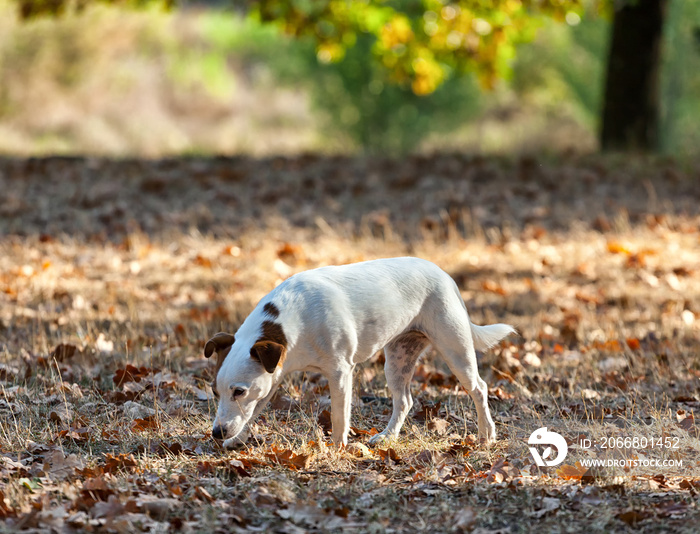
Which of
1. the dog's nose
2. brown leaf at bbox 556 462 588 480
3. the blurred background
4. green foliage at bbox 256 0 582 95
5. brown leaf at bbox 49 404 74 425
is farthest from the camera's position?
the blurred background

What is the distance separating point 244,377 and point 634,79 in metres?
11.0

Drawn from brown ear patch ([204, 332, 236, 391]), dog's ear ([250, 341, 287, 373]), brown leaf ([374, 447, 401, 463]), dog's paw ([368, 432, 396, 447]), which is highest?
dog's ear ([250, 341, 287, 373])

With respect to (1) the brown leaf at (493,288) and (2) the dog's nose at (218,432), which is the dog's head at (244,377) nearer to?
(2) the dog's nose at (218,432)

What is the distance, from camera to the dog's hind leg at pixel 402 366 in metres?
4.44

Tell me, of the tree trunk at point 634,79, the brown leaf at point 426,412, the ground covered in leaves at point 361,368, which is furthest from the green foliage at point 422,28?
the brown leaf at point 426,412

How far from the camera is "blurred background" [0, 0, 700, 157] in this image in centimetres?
1834

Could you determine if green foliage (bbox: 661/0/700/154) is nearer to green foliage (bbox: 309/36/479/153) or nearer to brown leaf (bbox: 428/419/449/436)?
green foliage (bbox: 309/36/479/153)

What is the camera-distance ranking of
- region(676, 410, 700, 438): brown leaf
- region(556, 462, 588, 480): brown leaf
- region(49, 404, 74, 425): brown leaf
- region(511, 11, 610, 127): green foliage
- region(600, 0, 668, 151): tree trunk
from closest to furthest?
1. region(556, 462, 588, 480): brown leaf
2. region(676, 410, 700, 438): brown leaf
3. region(49, 404, 74, 425): brown leaf
4. region(600, 0, 668, 151): tree trunk
5. region(511, 11, 610, 127): green foliage

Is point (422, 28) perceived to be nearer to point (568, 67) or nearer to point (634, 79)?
point (634, 79)

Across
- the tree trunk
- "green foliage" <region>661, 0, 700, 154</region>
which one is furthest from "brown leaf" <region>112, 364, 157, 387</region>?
the tree trunk

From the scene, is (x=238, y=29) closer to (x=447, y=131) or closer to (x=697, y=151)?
(x=447, y=131)

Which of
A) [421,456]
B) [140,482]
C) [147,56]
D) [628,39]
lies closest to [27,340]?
[140,482]

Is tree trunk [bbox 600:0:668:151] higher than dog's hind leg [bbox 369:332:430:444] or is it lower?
higher

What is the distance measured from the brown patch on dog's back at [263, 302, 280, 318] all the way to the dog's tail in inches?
46.8
